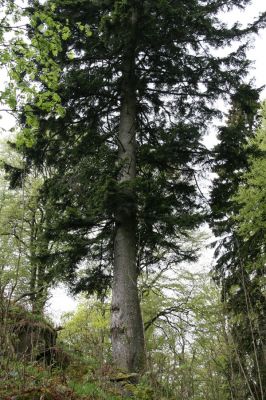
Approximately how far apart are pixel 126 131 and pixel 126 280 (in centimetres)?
345

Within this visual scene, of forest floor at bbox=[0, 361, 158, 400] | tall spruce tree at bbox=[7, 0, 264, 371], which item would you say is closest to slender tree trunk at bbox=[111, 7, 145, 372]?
tall spruce tree at bbox=[7, 0, 264, 371]

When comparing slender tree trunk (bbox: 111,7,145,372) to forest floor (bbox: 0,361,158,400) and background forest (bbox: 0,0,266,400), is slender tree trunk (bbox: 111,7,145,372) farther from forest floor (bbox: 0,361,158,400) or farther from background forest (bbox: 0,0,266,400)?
forest floor (bbox: 0,361,158,400)

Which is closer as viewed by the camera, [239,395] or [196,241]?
[239,395]

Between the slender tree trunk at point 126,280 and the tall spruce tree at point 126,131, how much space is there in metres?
0.02

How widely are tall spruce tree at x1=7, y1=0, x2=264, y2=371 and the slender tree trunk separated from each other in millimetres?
19

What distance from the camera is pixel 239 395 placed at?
4.26m

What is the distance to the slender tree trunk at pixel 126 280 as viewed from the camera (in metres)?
6.59

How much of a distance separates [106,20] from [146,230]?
161 inches

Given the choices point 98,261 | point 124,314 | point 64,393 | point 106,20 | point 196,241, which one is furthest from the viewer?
point 196,241

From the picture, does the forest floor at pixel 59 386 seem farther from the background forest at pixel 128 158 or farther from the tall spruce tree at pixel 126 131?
the tall spruce tree at pixel 126 131

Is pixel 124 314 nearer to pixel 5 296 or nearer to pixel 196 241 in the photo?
pixel 5 296

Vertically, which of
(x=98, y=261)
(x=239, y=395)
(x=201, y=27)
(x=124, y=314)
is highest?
(x=201, y=27)

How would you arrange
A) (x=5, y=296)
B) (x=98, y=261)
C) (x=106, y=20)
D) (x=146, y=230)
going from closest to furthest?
(x=5, y=296) → (x=106, y=20) → (x=146, y=230) → (x=98, y=261)

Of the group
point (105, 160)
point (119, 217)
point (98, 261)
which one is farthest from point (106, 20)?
point (98, 261)
